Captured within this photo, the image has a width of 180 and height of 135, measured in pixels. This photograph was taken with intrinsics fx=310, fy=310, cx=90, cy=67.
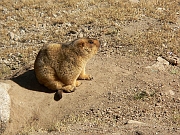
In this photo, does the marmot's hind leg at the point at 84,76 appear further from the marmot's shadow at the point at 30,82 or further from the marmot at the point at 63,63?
the marmot's shadow at the point at 30,82

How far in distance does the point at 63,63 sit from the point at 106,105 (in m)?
1.45

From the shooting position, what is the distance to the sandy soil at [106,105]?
252 inches

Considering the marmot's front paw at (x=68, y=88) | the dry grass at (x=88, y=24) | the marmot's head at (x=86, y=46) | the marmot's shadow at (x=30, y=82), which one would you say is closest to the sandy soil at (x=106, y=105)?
the marmot's shadow at (x=30, y=82)

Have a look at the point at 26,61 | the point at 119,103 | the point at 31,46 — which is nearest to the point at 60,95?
the point at 119,103

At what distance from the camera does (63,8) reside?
43.4 feet

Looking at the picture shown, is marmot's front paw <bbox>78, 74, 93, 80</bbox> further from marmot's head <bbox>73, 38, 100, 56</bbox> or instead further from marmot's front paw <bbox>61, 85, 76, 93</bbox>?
marmot's head <bbox>73, 38, 100, 56</bbox>

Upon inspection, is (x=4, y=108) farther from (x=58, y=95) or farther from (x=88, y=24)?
(x=88, y=24)

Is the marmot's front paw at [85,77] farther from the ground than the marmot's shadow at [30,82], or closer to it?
farther from the ground

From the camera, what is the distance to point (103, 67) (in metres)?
8.75

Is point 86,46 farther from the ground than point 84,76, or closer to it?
farther from the ground

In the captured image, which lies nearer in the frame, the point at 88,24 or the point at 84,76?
the point at 84,76

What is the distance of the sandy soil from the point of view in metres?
6.41

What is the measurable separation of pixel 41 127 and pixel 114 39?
4.66 m

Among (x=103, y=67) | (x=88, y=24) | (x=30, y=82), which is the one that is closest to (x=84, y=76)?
(x=103, y=67)
